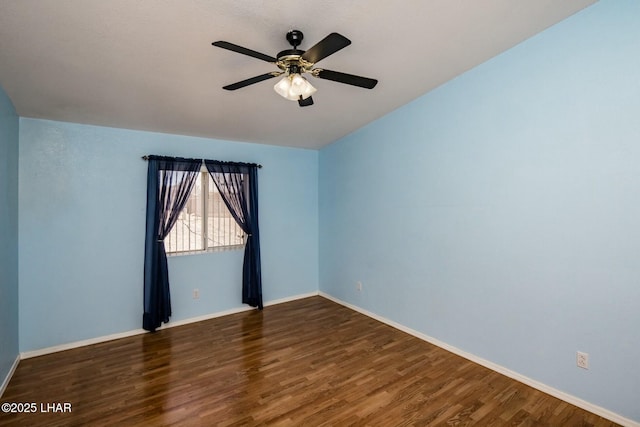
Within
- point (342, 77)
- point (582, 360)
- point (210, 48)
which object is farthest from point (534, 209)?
point (210, 48)

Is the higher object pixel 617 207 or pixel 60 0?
pixel 60 0

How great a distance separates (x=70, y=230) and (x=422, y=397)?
384 cm

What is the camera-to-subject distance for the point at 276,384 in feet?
7.83

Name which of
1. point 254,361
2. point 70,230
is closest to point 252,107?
point 70,230

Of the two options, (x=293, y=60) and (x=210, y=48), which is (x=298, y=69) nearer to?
(x=293, y=60)

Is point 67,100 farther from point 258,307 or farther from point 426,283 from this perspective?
point 426,283

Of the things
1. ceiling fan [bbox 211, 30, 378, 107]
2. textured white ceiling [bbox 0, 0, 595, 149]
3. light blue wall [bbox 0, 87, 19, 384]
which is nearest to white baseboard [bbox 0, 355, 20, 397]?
light blue wall [bbox 0, 87, 19, 384]

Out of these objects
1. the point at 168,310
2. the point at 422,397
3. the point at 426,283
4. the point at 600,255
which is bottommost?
the point at 422,397

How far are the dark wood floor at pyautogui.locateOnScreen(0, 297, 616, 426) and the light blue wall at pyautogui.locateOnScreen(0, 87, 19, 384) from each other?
0.31 meters

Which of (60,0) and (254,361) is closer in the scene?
(60,0)

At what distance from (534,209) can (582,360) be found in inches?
45.3

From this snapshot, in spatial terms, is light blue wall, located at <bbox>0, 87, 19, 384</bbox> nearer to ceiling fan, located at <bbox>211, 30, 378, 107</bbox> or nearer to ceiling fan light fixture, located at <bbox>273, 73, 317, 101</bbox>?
ceiling fan, located at <bbox>211, 30, 378, 107</bbox>

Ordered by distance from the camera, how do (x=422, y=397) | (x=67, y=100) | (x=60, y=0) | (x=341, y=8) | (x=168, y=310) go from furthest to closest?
(x=168, y=310), (x=67, y=100), (x=422, y=397), (x=341, y=8), (x=60, y=0)

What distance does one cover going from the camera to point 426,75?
2.75 meters
